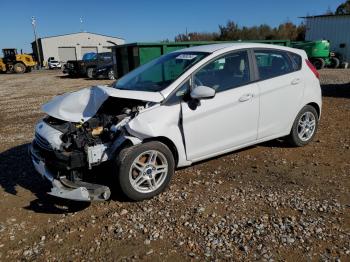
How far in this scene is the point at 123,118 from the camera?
407cm

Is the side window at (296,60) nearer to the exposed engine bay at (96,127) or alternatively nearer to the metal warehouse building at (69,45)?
the exposed engine bay at (96,127)

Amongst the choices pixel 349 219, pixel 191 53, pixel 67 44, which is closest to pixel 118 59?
pixel 191 53

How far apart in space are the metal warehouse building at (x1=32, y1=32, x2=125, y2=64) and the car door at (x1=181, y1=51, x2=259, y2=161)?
5291 cm

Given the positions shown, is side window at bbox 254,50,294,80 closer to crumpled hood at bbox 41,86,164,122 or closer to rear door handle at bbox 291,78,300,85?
rear door handle at bbox 291,78,300,85

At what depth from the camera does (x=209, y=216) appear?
12.2 ft

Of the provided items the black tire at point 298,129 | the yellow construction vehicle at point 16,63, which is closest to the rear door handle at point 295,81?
the black tire at point 298,129

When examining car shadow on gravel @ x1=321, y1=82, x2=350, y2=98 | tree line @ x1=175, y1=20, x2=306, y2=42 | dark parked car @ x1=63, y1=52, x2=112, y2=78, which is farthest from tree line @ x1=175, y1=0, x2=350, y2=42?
car shadow on gravel @ x1=321, y1=82, x2=350, y2=98

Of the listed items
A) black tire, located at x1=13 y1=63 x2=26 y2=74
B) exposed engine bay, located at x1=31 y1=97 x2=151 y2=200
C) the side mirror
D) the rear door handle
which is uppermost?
the side mirror

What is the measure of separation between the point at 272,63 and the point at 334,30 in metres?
25.5

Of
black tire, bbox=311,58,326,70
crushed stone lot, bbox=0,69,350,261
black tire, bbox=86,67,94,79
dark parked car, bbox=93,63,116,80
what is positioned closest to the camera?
crushed stone lot, bbox=0,69,350,261

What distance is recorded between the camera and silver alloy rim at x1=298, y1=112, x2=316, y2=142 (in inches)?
219

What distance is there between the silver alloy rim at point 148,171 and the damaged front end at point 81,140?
0.85 feet

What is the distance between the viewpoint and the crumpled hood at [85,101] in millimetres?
4090

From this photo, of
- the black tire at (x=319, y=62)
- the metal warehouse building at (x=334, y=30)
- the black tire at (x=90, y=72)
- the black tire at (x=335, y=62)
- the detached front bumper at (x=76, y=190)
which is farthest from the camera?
the metal warehouse building at (x=334, y=30)
